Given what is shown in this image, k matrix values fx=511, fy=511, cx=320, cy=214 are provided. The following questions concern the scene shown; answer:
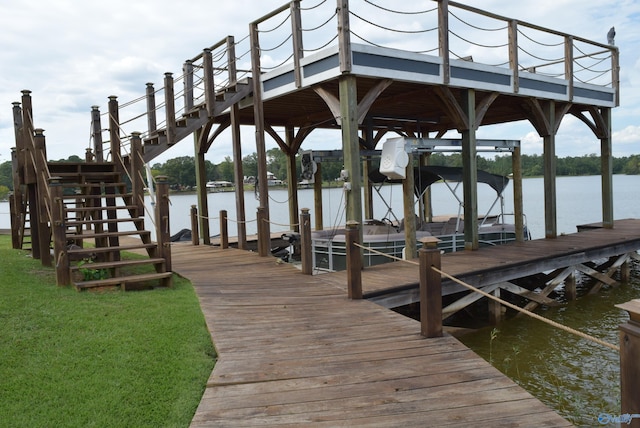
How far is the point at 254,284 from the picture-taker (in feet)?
26.9

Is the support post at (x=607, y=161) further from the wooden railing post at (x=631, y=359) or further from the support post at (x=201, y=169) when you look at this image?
the wooden railing post at (x=631, y=359)

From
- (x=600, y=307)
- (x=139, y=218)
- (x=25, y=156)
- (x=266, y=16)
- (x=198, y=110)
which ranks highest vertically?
(x=266, y=16)

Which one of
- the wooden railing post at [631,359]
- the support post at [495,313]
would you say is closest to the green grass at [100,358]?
the wooden railing post at [631,359]

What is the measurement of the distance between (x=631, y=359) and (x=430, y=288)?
267 centimetres

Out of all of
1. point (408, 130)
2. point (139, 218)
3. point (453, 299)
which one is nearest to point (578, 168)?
point (408, 130)

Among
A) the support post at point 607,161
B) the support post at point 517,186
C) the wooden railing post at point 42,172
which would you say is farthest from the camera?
the support post at point 607,161

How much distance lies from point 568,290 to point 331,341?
914cm

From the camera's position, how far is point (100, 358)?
4.56m

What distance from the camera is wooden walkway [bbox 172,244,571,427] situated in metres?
3.51

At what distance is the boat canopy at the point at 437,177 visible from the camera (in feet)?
41.1

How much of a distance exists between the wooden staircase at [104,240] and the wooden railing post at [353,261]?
2.86 m

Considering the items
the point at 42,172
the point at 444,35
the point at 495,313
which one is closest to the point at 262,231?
the point at 42,172

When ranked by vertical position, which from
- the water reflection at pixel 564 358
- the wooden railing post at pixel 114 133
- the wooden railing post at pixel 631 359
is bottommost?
the water reflection at pixel 564 358

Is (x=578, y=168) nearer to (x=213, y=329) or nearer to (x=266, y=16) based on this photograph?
(x=266, y=16)
